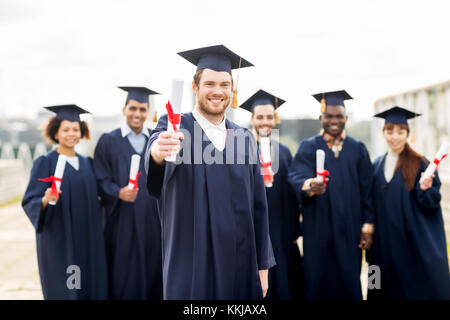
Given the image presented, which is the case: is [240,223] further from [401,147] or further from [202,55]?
[401,147]

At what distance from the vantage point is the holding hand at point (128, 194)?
3547mm

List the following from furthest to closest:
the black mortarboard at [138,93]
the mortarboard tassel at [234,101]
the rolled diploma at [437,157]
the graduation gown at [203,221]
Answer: the black mortarboard at [138,93], the rolled diploma at [437,157], the mortarboard tassel at [234,101], the graduation gown at [203,221]

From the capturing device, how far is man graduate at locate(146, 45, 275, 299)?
2066 millimetres

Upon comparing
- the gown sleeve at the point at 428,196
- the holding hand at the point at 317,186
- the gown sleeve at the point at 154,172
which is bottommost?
the gown sleeve at the point at 428,196

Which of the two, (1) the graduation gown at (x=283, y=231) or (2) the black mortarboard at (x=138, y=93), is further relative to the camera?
(2) the black mortarboard at (x=138, y=93)

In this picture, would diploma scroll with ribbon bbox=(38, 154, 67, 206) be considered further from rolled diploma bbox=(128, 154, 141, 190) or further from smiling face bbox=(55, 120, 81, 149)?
rolled diploma bbox=(128, 154, 141, 190)

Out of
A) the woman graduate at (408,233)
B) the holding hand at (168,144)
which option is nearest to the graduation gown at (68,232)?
the holding hand at (168,144)

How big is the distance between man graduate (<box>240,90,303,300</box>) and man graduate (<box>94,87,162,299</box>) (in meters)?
1.10

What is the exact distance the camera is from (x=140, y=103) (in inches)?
157

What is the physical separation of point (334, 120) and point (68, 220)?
2.57 meters

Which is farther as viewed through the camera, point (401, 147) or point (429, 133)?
point (429, 133)

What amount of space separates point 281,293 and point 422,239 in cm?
137

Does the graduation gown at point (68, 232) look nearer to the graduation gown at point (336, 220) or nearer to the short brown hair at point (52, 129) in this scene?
the short brown hair at point (52, 129)

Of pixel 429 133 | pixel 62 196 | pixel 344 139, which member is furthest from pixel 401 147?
pixel 429 133
